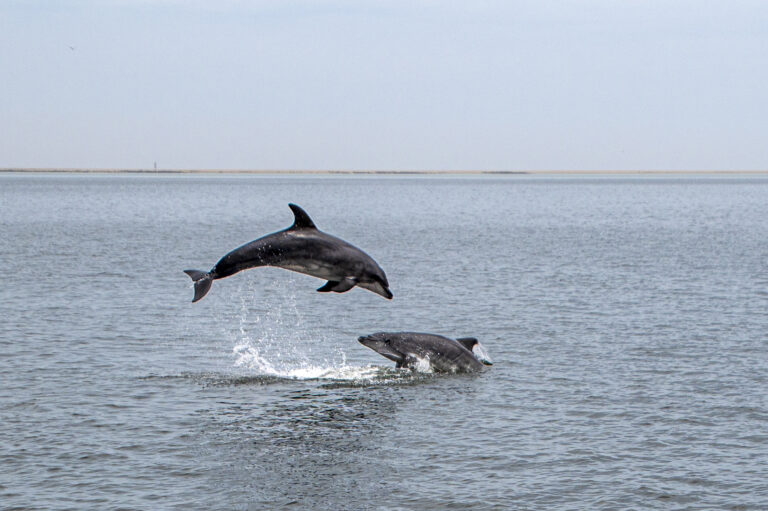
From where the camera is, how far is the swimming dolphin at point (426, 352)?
1281 inches

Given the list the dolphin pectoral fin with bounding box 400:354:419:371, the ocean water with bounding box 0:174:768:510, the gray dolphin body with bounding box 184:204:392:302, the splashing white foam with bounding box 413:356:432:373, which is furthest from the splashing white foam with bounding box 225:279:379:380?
the gray dolphin body with bounding box 184:204:392:302

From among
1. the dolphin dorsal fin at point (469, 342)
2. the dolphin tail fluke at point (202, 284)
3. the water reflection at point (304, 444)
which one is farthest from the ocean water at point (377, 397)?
the dolphin tail fluke at point (202, 284)

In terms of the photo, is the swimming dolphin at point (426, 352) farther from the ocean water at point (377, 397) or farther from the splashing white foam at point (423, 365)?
the ocean water at point (377, 397)

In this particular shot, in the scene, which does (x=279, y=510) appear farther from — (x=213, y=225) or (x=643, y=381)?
(x=213, y=225)

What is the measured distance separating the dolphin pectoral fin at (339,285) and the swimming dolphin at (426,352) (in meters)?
8.17

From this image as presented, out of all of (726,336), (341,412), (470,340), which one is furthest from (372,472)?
(726,336)

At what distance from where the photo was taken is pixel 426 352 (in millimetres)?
32500

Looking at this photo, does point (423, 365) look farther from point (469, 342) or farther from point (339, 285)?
point (339, 285)

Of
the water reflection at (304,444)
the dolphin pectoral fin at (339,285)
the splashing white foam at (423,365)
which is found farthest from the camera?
the splashing white foam at (423,365)

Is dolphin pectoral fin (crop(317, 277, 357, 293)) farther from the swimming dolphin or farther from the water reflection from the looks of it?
the swimming dolphin

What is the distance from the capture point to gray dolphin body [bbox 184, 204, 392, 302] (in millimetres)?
24250

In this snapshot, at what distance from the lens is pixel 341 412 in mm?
27703

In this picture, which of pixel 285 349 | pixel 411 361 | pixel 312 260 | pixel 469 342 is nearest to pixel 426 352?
pixel 411 361

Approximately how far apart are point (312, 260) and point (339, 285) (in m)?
1.07
